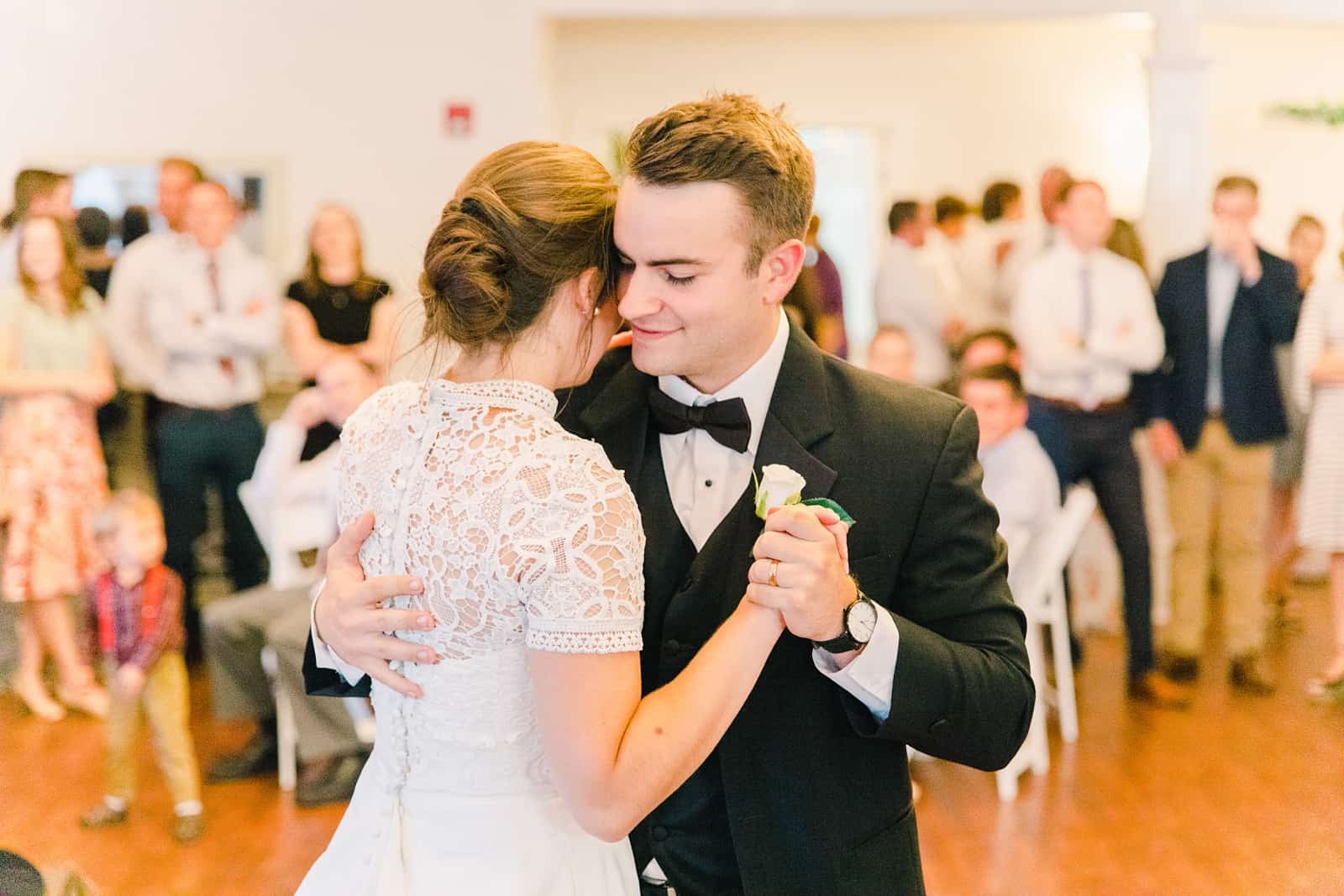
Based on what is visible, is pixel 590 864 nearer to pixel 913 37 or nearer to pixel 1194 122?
pixel 1194 122

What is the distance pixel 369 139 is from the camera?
21.6ft

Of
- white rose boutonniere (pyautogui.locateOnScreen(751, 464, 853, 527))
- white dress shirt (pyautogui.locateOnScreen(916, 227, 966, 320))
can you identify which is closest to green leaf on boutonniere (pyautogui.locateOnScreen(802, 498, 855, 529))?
white rose boutonniere (pyautogui.locateOnScreen(751, 464, 853, 527))

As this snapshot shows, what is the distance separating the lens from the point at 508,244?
1494 mm

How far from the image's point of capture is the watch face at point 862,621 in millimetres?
1475

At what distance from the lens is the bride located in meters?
1.39

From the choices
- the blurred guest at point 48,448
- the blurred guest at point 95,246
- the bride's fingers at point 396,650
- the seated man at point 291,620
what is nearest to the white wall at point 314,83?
the blurred guest at point 95,246

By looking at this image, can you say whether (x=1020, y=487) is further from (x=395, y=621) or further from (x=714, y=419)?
(x=395, y=621)

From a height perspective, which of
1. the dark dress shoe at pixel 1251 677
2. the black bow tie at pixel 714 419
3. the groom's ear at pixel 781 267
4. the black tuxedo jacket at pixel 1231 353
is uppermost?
the groom's ear at pixel 781 267

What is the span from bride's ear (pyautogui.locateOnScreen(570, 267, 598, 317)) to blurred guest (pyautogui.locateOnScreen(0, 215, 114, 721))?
408 cm

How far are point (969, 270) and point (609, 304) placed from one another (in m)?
5.82

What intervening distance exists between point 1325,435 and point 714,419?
14.6 feet

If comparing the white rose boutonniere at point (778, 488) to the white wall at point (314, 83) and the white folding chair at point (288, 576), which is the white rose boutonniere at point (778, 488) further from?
the white wall at point (314, 83)

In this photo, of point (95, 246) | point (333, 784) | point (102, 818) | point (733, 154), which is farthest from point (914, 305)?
point (733, 154)

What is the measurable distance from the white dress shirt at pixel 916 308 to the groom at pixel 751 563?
4.88 m
